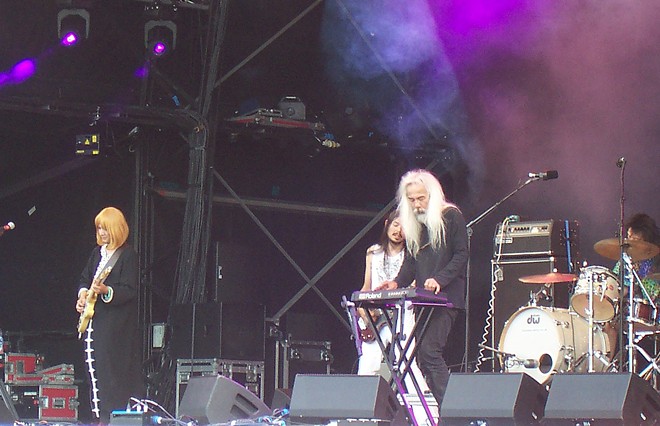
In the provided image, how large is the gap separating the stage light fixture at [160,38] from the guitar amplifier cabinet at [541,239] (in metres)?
3.25

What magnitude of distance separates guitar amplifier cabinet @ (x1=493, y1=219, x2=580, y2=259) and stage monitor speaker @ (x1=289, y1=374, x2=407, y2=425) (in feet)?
13.1

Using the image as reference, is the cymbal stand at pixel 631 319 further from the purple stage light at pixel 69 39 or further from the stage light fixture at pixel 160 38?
the purple stage light at pixel 69 39

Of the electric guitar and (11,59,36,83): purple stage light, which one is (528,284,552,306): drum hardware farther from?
(11,59,36,83): purple stage light

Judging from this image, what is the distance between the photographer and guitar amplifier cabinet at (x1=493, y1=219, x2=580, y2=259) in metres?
9.09

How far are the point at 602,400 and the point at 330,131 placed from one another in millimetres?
5686

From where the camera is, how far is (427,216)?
609 centimetres

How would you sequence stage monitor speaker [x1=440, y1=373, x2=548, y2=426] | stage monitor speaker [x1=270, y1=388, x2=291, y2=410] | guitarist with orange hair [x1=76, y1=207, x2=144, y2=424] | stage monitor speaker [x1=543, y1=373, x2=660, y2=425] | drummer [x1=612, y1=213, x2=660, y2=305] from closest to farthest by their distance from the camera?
stage monitor speaker [x1=543, y1=373, x2=660, y2=425] → stage monitor speaker [x1=440, y1=373, x2=548, y2=426] → guitarist with orange hair [x1=76, y1=207, x2=144, y2=424] → stage monitor speaker [x1=270, y1=388, x2=291, y2=410] → drummer [x1=612, y1=213, x2=660, y2=305]

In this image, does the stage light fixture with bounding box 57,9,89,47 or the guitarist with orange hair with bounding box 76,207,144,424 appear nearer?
the guitarist with orange hair with bounding box 76,207,144,424

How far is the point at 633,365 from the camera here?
7.72m

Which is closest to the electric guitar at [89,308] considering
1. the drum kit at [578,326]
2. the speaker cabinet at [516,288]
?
the drum kit at [578,326]

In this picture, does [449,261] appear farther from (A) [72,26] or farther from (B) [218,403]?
(A) [72,26]

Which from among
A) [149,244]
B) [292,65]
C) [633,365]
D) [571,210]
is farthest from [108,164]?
[633,365]

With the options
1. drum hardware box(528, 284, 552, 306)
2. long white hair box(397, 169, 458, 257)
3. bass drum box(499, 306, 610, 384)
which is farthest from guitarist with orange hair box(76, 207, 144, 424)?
drum hardware box(528, 284, 552, 306)

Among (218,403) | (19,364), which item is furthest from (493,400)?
(19,364)
